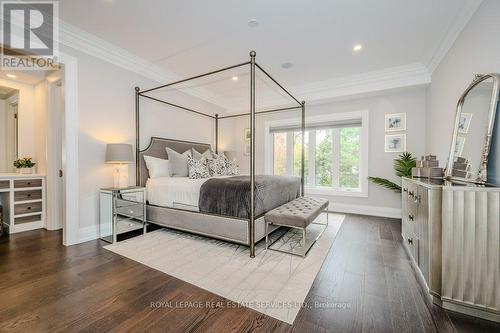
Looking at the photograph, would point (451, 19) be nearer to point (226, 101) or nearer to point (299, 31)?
point (299, 31)

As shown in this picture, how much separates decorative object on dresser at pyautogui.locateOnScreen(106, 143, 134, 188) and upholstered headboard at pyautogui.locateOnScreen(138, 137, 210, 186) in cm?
43

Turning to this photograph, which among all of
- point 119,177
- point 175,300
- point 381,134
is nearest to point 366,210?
point 381,134

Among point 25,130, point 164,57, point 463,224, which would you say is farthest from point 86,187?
point 463,224

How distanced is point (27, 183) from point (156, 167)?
1.92 m

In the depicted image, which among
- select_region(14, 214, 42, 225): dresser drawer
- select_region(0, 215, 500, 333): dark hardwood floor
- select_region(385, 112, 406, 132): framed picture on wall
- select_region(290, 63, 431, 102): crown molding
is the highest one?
select_region(290, 63, 431, 102): crown molding

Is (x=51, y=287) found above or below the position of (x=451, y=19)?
below

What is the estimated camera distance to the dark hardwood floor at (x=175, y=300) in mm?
1407

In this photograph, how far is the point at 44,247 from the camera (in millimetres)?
2695

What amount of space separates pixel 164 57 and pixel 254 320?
383 centimetres

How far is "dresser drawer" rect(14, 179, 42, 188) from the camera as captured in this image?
323 cm

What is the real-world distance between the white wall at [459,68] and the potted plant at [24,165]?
20.2 feet

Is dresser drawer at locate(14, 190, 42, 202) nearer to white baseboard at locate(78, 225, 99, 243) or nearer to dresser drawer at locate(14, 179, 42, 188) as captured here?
dresser drawer at locate(14, 179, 42, 188)

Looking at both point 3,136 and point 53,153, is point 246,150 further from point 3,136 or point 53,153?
point 3,136

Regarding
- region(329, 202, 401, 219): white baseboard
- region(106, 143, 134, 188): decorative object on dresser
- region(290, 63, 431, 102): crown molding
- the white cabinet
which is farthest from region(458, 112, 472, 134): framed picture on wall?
region(106, 143, 134, 188): decorative object on dresser
